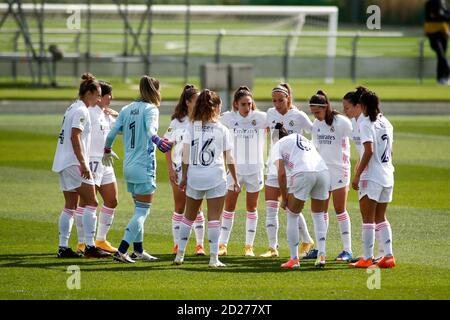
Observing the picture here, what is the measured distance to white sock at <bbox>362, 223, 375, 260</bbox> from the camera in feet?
45.2

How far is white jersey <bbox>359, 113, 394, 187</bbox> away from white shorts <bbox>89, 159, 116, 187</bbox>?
346 cm

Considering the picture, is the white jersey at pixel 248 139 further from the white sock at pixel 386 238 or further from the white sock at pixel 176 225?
the white sock at pixel 386 238

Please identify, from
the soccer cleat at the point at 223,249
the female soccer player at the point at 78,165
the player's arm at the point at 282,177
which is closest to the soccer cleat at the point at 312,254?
the soccer cleat at the point at 223,249

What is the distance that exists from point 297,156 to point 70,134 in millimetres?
2824

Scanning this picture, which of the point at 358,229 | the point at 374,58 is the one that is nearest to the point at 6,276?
the point at 358,229

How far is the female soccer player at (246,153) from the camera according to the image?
15281mm

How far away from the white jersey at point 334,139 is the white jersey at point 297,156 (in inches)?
38.3

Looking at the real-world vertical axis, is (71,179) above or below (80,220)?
above

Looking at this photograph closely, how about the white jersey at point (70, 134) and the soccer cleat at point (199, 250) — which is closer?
the white jersey at point (70, 134)

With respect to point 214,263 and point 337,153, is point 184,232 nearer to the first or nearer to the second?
point 214,263

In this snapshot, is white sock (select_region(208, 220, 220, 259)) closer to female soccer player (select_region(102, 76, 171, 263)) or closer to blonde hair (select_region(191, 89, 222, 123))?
female soccer player (select_region(102, 76, 171, 263))

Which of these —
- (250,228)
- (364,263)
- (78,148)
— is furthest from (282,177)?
(78,148)

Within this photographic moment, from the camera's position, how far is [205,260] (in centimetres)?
1448

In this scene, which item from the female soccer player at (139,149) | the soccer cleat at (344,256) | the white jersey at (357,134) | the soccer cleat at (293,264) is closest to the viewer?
the soccer cleat at (293,264)
